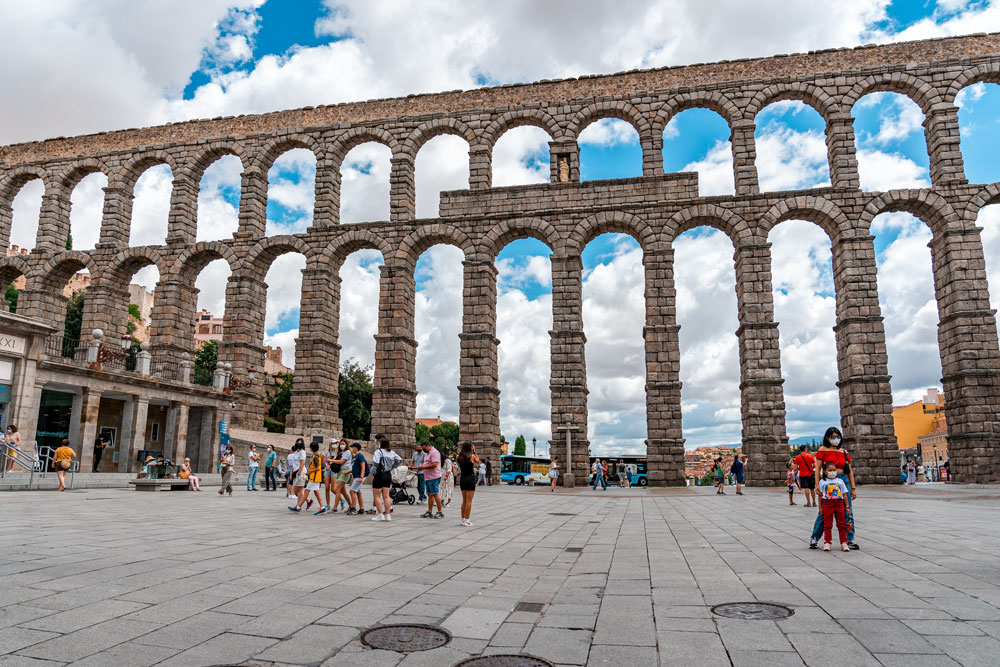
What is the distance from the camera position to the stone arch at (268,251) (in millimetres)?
31297

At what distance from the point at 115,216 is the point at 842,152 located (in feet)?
117

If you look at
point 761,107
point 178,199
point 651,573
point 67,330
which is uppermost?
point 761,107

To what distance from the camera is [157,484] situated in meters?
18.4

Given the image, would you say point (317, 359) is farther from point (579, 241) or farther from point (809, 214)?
point (809, 214)

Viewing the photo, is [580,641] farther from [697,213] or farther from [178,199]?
[178,199]

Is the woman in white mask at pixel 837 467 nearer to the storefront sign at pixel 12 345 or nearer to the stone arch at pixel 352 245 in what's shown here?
the storefront sign at pixel 12 345

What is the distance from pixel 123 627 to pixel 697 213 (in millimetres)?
26989

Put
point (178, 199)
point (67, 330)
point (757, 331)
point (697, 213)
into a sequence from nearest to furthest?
point (757, 331)
point (697, 213)
point (178, 199)
point (67, 330)

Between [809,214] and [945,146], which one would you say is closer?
[945,146]

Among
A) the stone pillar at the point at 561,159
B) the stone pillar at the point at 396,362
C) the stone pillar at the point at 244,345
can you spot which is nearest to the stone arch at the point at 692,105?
the stone pillar at the point at 561,159

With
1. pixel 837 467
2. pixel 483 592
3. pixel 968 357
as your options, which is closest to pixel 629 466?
pixel 968 357

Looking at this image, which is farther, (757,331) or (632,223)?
(632,223)

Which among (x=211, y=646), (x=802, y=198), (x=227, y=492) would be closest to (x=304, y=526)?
(x=211, y=646)

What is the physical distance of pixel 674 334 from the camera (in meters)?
26.6
